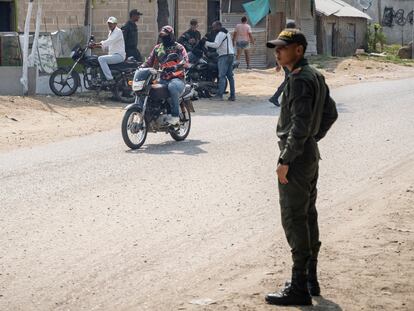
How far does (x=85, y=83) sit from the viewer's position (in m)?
20.8

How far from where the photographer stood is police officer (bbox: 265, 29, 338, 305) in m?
5.93

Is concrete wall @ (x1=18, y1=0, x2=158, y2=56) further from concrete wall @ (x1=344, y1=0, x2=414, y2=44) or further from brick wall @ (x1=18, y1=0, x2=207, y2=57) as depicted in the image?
concrete wall @ (x1=344, y1=0, x2=414, y2=44)

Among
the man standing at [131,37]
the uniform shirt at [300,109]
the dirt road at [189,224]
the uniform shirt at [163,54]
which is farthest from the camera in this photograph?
the man standing at [131,37]

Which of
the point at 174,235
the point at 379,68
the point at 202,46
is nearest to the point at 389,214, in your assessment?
the point at 174,235

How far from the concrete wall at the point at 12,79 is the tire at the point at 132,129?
676 centimetres

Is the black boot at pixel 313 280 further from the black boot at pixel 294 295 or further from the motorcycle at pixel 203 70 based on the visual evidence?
the motorcycle at pixel 203 70

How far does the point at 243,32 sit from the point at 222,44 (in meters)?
8.51

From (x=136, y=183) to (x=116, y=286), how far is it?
4017mm

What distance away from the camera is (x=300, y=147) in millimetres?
5926

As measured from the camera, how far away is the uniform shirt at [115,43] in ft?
64.7

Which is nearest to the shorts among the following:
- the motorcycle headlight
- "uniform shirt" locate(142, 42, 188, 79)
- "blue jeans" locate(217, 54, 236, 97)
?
"blue jeans" locate(217, 54, 236, 97)

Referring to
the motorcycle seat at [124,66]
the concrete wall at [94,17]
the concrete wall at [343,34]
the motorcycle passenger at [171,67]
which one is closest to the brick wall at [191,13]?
the concrete wall at [94,17]

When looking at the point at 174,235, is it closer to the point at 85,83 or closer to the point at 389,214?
the point at 389,214

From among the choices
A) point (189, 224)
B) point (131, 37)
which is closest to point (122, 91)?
point (131, 37)
